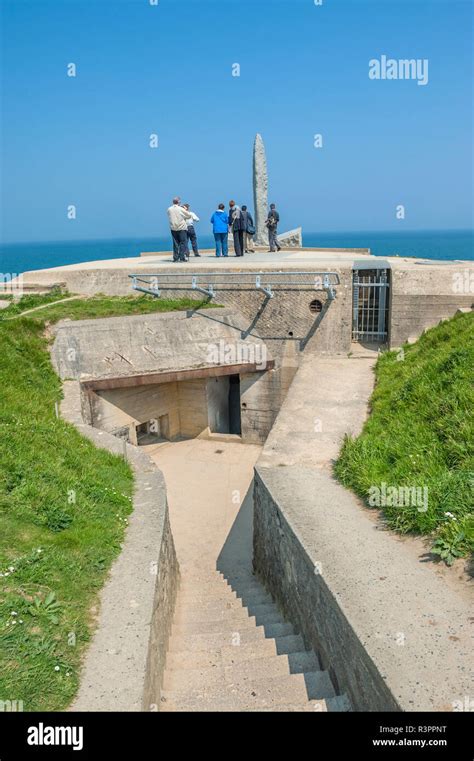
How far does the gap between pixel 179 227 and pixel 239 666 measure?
13431mm

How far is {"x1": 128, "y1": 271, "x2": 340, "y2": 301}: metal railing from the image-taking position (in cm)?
1411

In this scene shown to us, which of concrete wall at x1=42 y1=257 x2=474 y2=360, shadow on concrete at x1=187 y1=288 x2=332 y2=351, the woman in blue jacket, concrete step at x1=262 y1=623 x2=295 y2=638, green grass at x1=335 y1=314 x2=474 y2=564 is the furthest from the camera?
the woman in blue jacket

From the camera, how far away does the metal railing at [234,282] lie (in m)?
14.1

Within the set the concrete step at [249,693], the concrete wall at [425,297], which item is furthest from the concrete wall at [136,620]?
the concrete wall at [425,297]

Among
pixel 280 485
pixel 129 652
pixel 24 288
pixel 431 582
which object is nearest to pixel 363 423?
pixel 280 485

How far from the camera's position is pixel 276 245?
20891 mm

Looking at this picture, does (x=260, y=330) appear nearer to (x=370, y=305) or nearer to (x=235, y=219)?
(x=370, y=305)

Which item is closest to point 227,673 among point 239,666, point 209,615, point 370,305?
point 239,666

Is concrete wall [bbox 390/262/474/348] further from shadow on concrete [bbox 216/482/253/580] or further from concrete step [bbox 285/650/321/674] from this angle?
concrete step [bbox 285/650/321/674]

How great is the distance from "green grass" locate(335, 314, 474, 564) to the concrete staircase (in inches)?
66.2

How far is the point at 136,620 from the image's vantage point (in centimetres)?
475

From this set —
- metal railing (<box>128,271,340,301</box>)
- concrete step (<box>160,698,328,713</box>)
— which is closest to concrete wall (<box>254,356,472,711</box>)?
concrete step (<box>160,698,328,713</box>)
